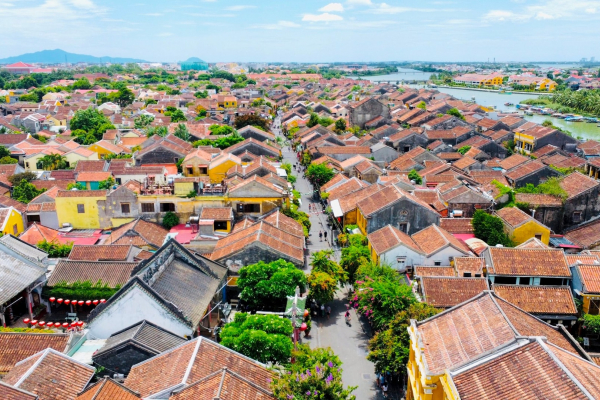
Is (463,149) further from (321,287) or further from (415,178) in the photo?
(321,287)

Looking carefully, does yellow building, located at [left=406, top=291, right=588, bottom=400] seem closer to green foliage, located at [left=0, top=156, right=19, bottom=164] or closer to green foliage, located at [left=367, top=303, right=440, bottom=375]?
green foliage, located at [left=367, top=303, right=440, bottom=375]

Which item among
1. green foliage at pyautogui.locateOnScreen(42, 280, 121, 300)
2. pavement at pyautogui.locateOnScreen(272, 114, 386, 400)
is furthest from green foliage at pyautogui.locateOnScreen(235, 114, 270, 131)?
green foliage at pyautogui.locateOnScreen(42, 280, 121, 300)

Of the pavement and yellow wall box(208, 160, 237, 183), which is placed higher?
Answer: yellow wall box(208, 160, 237, 183)

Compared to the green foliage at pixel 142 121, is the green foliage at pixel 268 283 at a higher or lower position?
lower

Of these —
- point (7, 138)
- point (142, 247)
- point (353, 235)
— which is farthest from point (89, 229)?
point (7, 138)

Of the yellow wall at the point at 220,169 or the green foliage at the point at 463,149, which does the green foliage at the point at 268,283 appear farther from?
the green foliage at the point at 463,149

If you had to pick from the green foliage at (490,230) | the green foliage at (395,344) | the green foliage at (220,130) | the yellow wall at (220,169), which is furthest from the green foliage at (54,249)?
the green foliage at (220,130)
